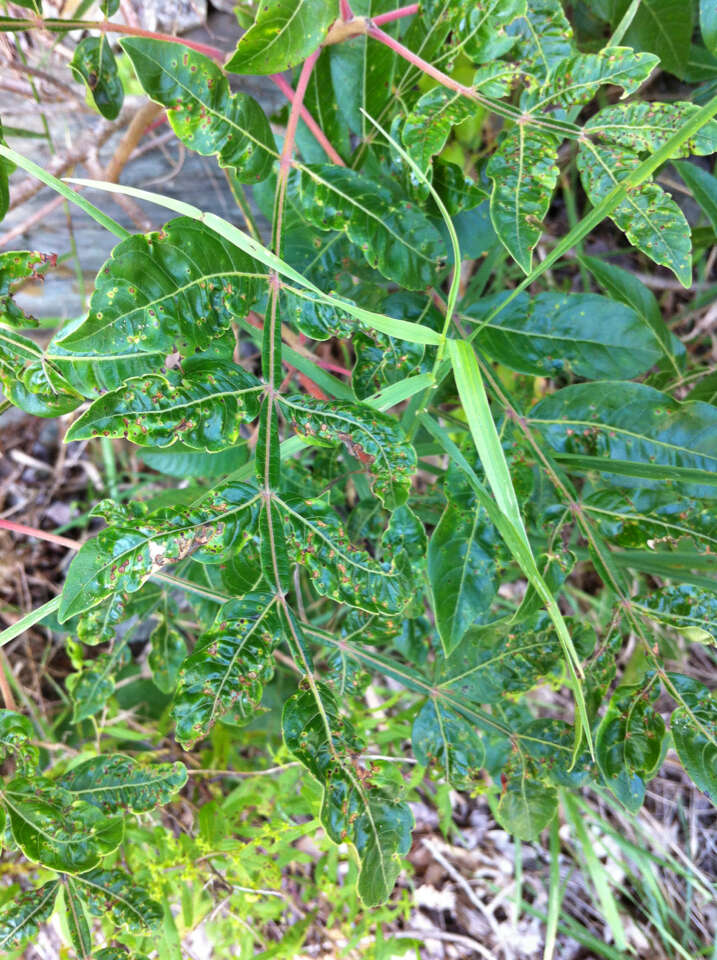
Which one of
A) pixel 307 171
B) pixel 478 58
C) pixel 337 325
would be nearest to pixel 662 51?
pixel 478 58

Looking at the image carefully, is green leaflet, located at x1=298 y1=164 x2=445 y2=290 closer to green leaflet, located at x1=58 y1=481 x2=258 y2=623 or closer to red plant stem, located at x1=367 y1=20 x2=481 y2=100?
red plant stem, located at x1=367 y1=20 x2=481 y2=100

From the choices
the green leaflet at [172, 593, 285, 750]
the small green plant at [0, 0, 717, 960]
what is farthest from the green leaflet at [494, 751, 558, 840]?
the green leaflet at [172, 593, 285, 750]

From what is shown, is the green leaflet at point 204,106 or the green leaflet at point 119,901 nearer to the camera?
the green leaflet at point 204,106

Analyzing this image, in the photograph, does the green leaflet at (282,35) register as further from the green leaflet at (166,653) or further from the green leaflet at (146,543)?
the green leaflet at (166,653)

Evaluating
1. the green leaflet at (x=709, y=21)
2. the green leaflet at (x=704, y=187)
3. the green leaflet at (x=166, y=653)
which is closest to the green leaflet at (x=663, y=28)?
the green leaflet at (x=704, y=187)

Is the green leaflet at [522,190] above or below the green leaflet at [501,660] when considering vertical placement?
above

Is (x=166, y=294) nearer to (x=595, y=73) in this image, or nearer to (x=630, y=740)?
(x=595, y=73)

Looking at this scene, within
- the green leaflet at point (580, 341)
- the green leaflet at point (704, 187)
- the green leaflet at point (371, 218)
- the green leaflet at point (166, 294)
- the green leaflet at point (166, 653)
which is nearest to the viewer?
the green leaflet at point (166, 294)
